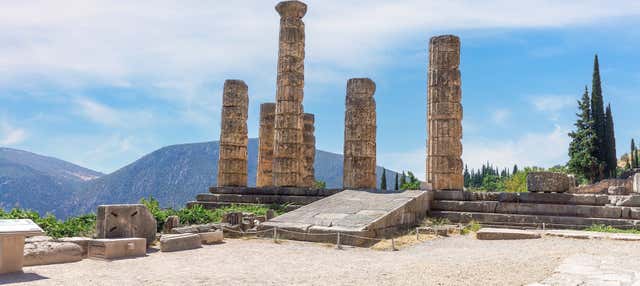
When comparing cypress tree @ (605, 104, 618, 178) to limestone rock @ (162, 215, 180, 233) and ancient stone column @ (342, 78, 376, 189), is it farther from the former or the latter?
limestone rock @ (162, 215, 180, 233)

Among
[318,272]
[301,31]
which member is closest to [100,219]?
[318,272]

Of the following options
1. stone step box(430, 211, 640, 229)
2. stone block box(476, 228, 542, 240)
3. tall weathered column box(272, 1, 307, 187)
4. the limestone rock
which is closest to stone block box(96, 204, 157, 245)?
the limestone rock

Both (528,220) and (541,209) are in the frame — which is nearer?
(528,220)

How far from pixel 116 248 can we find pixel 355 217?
569 centimetres

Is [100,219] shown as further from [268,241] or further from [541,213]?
[541,213]

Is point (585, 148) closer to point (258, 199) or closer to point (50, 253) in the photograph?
point (258, 199)

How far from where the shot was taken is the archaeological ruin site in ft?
33.7

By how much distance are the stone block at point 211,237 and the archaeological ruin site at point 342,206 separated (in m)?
0.03

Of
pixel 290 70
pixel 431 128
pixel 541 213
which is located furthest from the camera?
pixel 290 70

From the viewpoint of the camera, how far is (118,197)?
197500mm

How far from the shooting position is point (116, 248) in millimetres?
9852

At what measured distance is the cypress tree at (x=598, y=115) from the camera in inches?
1768

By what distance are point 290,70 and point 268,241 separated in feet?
32.8

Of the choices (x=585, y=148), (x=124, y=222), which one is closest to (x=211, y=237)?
(x=124, y=222)
